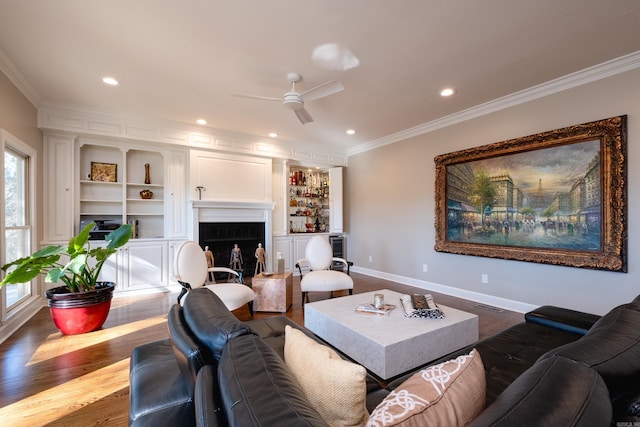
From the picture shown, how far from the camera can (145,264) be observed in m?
4.32

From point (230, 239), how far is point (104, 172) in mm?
2194

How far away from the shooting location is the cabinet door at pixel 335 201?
6062 mm

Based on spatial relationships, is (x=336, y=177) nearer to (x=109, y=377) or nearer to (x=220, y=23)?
(x=220, y=23)

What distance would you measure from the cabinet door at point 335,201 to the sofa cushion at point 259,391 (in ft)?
17.0

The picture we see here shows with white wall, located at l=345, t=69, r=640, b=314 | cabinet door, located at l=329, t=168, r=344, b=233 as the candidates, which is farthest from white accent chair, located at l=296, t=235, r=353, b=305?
cabinet door, located at l=329, t=168, r=344, b=233

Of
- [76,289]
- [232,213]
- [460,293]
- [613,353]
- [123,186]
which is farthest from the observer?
[232,213]

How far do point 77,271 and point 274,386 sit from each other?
286 cm

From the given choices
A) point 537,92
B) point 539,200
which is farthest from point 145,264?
point 537,92

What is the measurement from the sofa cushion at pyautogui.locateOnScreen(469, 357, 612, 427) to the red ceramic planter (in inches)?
133

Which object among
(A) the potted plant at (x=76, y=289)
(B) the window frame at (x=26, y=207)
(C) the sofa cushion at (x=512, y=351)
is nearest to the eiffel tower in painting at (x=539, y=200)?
(C) the sofa cushion at (x=512, y=351)

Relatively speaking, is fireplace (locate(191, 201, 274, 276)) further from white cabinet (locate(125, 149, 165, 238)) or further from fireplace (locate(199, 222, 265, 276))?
white cabinet (locate(125, 149, 165, 238))

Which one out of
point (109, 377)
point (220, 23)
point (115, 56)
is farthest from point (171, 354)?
point (115, 56)

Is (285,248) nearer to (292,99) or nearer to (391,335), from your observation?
(292,99)

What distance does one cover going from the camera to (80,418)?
1639 millimetres
